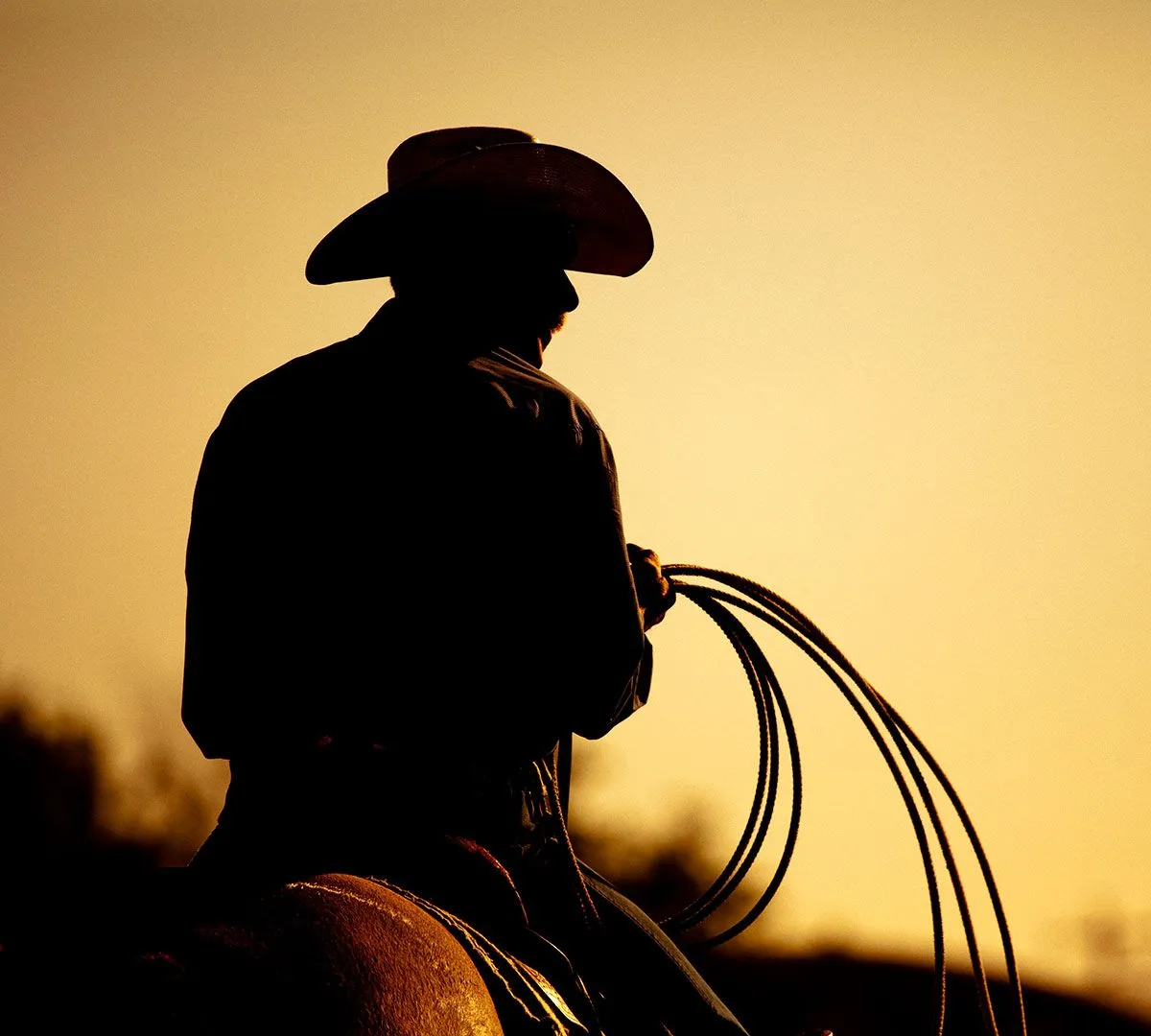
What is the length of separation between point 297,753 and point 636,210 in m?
1.76

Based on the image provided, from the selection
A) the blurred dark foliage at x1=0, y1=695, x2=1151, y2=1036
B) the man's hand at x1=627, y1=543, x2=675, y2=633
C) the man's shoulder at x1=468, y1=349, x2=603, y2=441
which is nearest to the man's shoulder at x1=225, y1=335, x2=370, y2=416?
the man's shoulder at x1=468, y1=349, x2=603, y2=441

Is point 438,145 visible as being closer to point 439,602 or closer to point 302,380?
point 302,380

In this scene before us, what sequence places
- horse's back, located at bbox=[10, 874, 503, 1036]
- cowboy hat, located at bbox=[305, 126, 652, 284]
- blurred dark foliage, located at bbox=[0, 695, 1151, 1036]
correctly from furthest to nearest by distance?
blurred dark foliage, located at bbox=[0, 695, 1151, 1036]
cowboy hat, located at bbox=[305, 126, 652, 284]
horse's back, located at bbox=[10, 874, 503, 1036]

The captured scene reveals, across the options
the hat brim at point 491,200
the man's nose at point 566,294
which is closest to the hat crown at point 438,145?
the hat brim at point 491,200

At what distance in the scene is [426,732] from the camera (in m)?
2.58

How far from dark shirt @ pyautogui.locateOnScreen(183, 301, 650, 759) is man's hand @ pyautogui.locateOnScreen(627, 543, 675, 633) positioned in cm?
32

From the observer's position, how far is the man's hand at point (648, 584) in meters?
3.08

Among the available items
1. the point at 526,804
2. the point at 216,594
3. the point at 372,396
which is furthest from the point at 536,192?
the point at 526,804

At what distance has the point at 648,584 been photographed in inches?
122

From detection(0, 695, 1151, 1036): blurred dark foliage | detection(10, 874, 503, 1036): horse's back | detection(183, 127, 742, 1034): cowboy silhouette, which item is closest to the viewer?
detection(10, 874, 503, 1036): horse's back

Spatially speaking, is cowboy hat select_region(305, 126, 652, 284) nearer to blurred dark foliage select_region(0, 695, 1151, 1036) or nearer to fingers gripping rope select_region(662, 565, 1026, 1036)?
fingers gripping rope select_region(662, 565, 1026, 1036)

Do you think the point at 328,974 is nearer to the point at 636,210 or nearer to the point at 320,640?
the point at 320,640

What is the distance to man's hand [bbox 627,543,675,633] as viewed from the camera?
3082 mm

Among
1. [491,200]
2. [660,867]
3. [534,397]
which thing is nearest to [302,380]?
[534,397]
